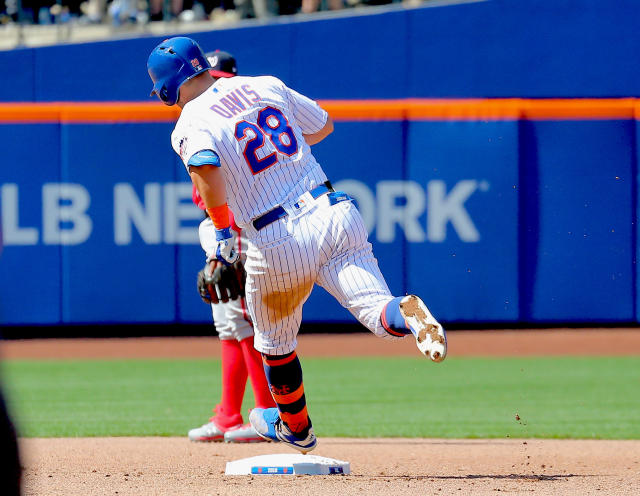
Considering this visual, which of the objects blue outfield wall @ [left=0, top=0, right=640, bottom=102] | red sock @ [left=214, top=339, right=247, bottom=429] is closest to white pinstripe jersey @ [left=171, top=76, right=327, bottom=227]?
red sock @ [left=214, top=339, right=247, bottom=429]

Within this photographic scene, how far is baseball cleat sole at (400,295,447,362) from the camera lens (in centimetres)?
401

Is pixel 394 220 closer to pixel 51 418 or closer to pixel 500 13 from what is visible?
pixel 500 13

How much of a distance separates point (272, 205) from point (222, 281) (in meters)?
0.86

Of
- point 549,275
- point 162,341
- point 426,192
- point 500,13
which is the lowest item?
point 162,341

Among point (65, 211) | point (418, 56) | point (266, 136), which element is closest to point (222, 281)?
point (266, 136)

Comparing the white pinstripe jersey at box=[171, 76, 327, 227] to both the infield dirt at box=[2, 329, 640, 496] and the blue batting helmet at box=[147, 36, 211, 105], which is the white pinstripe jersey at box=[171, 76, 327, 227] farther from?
the infield dirt at box=[2, 329, 640, 496]

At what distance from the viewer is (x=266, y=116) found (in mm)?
4496

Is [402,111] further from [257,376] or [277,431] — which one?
[277,431]

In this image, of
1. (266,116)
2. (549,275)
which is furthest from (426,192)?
(266,116)

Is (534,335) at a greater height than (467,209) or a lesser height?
lesser

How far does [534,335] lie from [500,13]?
3771 millimetres

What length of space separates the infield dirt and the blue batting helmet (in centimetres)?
148

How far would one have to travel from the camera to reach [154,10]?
13602mm

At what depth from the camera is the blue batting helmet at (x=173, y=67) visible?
15.0 ft
